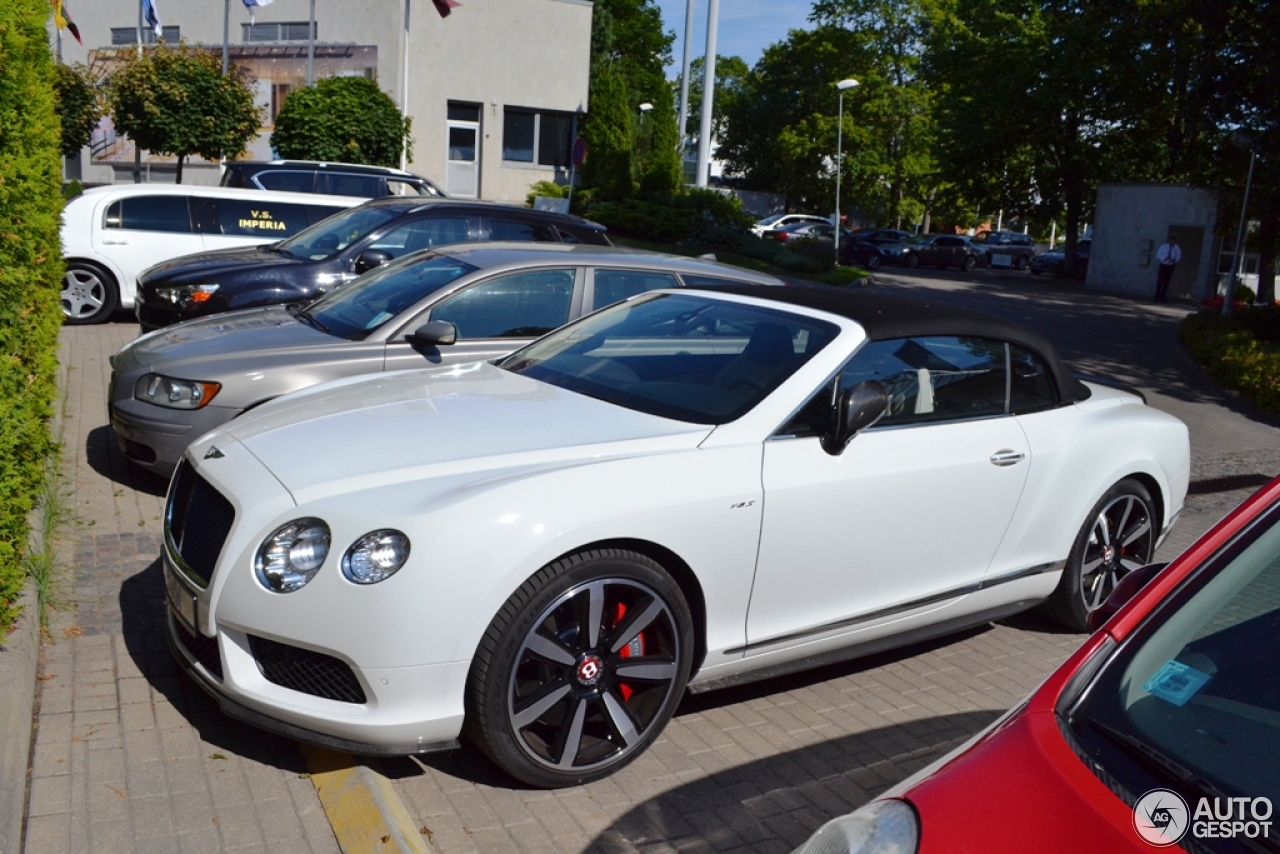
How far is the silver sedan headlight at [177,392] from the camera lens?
257 inches

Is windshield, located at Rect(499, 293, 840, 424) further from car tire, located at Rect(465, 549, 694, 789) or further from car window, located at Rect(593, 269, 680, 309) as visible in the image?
car window, located at Rect(593, 269, 680, 309)

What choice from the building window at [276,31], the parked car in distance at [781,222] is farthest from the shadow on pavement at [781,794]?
the building window at [276,31]

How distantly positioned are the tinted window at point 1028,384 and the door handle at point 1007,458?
0.81ft

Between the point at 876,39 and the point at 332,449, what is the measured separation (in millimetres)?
60202

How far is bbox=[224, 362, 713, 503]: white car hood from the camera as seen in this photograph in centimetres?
388

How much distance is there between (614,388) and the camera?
470 centimetres

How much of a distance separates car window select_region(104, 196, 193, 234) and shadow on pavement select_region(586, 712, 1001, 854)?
36.2 feet

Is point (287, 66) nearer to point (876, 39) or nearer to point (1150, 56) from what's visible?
point (1150, 56)

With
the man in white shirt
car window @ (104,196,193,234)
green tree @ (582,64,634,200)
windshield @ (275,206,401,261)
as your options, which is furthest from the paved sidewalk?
green tree @ (582,64,634,200)

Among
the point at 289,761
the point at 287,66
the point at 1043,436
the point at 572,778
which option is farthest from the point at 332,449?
the point at 287,66

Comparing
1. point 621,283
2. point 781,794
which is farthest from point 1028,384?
point 621,283

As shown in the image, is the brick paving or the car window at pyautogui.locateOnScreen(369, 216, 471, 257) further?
the car window at pyautogui.locateOnScreen(369, 216, 471, 257)

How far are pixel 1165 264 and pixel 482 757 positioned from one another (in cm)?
3065

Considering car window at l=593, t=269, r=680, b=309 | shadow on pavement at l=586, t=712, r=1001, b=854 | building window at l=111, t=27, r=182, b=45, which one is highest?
building window at l=111, t=27, r=182, b=45
